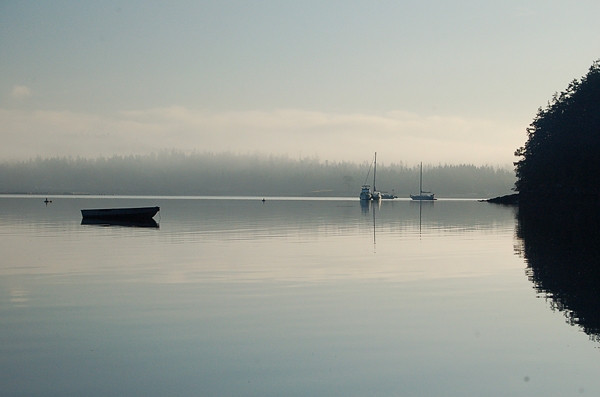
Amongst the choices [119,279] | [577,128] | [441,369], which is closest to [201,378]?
[441,369]

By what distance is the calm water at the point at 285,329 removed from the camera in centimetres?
1302

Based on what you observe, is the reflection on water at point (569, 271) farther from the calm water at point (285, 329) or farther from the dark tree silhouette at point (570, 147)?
the dark tree silhouette at point (570, 147)

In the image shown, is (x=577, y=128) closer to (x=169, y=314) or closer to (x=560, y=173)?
(x=560, y=173)

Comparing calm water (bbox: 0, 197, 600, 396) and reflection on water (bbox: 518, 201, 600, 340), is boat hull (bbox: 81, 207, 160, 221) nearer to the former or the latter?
calm water (bbox: 0, 197, 600, 396)

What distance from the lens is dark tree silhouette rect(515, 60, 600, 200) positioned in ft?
392

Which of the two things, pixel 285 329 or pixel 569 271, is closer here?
pixel 285 329

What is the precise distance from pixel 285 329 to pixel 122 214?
223 ft

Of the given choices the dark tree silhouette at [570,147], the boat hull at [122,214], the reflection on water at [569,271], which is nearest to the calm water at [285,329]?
the reflection on water at [569,271]

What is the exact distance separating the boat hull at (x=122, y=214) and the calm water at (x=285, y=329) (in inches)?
1781

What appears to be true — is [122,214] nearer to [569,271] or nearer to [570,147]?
[569,271]

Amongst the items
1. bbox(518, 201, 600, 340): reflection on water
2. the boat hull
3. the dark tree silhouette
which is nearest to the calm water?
bbox(518, 201, 600, 340): reflection on water

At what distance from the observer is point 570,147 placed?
4946 inches

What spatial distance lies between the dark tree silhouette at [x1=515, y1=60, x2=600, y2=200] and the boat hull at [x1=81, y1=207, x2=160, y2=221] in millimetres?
81074

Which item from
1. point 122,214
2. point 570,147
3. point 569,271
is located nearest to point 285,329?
point 569,271
